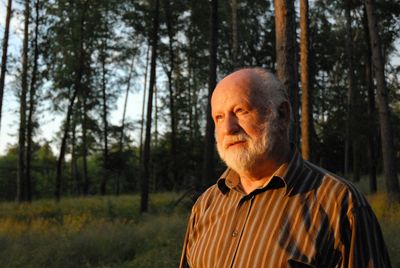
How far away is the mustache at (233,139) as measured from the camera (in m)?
2.33

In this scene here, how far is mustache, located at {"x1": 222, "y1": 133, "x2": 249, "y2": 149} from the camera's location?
2.33m

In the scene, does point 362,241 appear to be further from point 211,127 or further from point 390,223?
point 211,127

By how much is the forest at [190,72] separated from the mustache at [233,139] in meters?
5.44

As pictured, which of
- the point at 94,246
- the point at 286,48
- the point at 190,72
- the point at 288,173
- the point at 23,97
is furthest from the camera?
the point at 190,72

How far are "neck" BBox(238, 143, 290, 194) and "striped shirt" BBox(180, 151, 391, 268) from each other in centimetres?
6

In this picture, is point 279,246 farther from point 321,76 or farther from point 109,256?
point 321,76

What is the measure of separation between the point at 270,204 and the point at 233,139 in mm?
362

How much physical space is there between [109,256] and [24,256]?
1.62 metres

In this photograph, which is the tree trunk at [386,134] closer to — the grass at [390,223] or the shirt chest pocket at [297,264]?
the grass at [390,223]

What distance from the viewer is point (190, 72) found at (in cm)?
3553

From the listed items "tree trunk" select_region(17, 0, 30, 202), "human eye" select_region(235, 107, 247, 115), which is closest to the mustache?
"human eye" select_region(235, 107, 247, 115)

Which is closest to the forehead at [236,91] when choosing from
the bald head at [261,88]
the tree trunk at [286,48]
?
the bald head at [261,88]

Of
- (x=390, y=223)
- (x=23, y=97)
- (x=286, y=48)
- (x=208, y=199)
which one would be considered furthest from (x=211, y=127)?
(x=208, y=199)

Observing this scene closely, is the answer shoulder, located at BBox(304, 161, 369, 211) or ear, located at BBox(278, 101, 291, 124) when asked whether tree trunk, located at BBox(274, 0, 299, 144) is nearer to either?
ear, located at BBox(278, 101, 291, 124)
